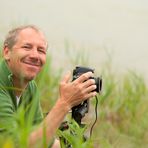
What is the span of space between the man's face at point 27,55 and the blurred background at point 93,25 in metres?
2.22

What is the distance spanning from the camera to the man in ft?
7.44

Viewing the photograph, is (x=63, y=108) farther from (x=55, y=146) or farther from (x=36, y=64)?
(x=55, y=146)

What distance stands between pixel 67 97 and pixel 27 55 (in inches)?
12.9

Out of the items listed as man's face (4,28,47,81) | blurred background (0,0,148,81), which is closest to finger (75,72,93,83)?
man's face (4,28,47,81)

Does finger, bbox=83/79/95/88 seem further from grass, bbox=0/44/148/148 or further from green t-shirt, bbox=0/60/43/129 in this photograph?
grass, bbox=0/44/148/148

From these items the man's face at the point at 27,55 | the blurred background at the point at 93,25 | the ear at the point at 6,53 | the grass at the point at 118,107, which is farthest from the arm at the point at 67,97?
the blurred background at the point at 93,25

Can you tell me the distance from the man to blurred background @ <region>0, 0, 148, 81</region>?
223cm

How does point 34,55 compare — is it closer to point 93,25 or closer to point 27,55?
point 27,55

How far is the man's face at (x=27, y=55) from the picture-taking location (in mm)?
2506

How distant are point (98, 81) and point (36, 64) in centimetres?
25

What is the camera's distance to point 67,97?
90.6 inches

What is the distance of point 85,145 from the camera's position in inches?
84.2

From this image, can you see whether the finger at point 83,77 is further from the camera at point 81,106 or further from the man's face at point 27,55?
the man's face at point 27,55

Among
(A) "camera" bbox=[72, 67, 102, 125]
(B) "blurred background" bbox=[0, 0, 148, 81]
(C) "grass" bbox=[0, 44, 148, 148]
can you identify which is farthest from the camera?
(B) "blurred background" bbox=[0, 0, 148, 81]
